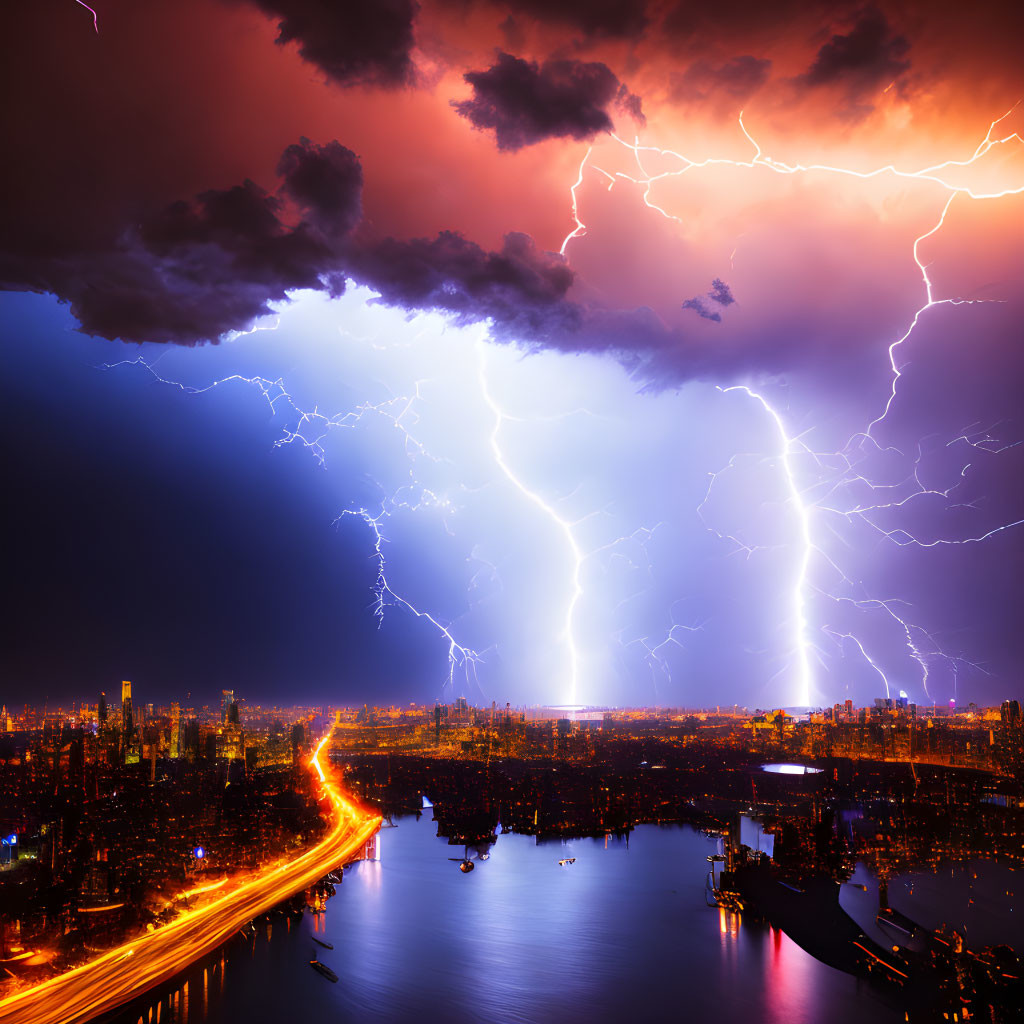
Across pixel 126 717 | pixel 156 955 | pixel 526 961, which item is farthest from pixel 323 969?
pixel 126 717

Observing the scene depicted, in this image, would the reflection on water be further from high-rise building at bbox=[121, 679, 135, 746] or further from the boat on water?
high-rise building at bbox=[121, 679, 135, 746]

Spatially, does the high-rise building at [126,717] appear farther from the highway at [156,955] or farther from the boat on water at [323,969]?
the boat on water at [323,969]

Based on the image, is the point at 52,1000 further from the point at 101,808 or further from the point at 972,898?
the point at 972,898

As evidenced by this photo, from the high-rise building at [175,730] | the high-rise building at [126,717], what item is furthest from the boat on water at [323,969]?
the high-rise building at [175,730]


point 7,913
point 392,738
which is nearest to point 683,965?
point 7,913

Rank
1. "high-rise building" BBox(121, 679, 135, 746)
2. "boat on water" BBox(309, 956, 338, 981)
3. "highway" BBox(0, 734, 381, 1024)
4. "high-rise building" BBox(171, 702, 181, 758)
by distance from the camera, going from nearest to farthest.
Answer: "highway" BBox(0, 734, 381, 1024) < "boat on water" BBox(309, 956, 338, 981) < "high-rise building" BBox(121, 679, 135, 746) < "high-rise building" BBox(171, 702, 181, 758)

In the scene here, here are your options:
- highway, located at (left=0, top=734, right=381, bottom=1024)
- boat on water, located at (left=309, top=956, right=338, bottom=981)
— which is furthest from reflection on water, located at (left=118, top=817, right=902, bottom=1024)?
highway, located at (left=0, top=734, right=381, bottom=1024)

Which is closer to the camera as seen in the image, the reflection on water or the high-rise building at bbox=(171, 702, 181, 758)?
the reflection on water

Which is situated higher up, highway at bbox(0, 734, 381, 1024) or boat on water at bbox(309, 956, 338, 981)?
highway at bbox(0, 734, 381, 1024)
